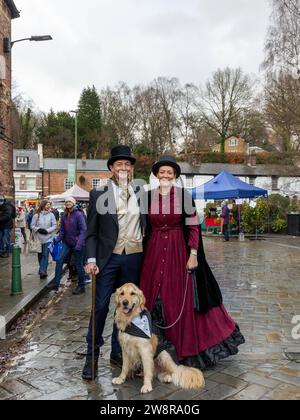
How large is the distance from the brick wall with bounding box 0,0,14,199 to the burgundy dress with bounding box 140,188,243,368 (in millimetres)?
10544

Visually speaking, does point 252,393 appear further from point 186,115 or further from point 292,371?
point 186,115

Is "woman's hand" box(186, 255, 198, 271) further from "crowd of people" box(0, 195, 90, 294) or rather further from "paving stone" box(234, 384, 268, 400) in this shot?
"crowd of people" box(0, 195, 90, 294)

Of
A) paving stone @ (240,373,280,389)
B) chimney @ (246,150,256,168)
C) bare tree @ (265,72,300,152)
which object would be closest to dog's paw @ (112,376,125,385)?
paving stone @ (240,373,280,389)

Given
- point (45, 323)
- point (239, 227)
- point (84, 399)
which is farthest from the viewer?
point (239, 227)

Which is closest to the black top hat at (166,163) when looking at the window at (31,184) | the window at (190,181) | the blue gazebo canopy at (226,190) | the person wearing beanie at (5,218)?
the person wearing beanie at (5,218)

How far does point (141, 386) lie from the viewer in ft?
12.3

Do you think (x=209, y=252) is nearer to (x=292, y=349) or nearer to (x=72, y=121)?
(x=292, y=349)

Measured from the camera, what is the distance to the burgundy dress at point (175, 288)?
13.1ft

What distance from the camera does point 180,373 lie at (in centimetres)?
373

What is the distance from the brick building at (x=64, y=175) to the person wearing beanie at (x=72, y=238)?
38.2m

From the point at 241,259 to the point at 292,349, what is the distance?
315 inches

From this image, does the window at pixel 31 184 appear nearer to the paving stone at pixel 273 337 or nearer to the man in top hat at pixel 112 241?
the paving stone at pixel 273 337

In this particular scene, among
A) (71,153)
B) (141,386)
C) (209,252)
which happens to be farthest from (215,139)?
(141,386)

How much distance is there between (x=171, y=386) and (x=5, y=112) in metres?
12.7
